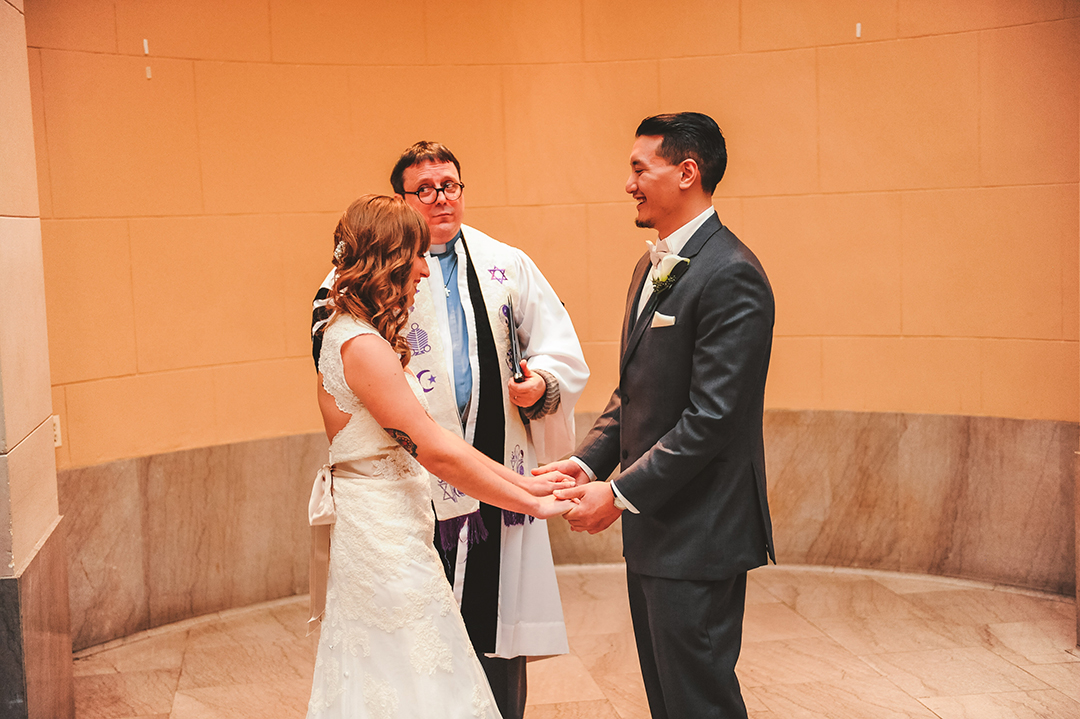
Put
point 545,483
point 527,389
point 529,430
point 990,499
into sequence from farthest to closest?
point 990,499 → point 529,430 → point 527,389 → point 545,483

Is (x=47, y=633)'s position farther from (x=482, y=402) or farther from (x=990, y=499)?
(x=990, y=499)

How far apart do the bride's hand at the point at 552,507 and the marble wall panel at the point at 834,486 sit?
256cm

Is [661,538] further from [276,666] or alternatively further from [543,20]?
[543,20]

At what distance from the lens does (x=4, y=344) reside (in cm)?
272

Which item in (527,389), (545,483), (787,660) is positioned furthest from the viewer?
(787,660)

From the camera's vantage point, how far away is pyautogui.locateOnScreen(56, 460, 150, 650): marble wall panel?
4164mm

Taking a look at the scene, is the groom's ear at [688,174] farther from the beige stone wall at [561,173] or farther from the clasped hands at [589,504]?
the beige stone wall at [561,173]

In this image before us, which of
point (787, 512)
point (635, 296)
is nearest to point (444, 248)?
point (635, 296)

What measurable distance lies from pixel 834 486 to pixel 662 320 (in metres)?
2.86

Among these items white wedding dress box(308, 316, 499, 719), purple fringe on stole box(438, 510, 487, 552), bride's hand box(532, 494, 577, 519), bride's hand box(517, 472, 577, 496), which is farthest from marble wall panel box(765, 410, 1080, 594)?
white wedding dress box(308, 316, 499, 719)

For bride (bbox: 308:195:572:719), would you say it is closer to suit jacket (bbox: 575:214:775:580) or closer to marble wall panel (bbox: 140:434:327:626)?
suit jacket (bbox: 575:214:775:580)

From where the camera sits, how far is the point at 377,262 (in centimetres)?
221

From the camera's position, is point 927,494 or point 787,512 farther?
point 787,512

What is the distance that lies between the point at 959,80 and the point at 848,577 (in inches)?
91.2
